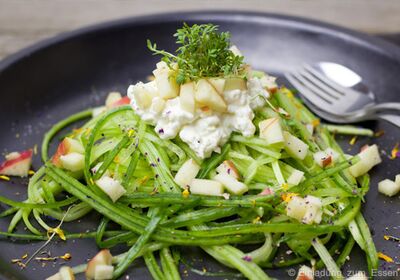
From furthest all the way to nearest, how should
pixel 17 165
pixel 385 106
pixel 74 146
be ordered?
pixel 385 106
pixel 17 165
pixel 74 146

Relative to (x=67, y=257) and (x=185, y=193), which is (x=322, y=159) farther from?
(x=67, y=257)

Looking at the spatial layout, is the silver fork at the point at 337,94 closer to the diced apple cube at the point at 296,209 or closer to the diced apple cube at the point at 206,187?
the diced apple cube at the point at 296,209

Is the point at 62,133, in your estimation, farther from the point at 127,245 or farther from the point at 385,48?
the point at 385,48

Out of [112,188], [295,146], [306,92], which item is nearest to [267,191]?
[295,146]

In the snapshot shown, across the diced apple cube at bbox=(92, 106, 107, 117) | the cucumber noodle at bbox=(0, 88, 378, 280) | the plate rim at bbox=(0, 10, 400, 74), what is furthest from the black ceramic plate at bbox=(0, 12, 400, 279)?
the cucumber noodle at bbox=(0, 88, 378, 280)

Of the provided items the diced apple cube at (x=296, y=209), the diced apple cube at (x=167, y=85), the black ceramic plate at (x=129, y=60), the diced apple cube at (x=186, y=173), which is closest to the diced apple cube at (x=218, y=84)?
the diced apple cube at (x=167, y=85)

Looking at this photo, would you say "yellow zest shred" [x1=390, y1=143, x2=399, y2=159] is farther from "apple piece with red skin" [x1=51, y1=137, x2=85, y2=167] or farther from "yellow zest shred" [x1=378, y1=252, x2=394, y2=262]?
"apple piece with red skin" [x1=51, y1=137, x2=85, y2=167]
